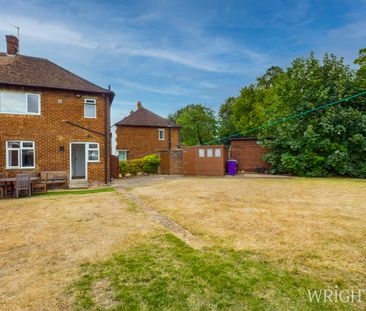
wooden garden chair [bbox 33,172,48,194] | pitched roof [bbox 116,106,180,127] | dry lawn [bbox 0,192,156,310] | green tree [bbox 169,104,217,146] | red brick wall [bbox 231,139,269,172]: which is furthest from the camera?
green tree [bbox 169,104,217,146]

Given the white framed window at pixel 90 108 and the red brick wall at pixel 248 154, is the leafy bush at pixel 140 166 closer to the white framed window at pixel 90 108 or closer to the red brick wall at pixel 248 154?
the white framed window at pixel 90 108

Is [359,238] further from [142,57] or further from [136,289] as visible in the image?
[142,57]

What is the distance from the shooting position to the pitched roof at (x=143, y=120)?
2283cm

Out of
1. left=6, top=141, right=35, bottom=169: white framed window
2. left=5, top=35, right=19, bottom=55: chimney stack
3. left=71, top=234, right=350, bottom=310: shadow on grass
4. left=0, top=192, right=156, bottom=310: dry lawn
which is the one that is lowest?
left=0, top=192, right=156, bottom=310: dry lawn

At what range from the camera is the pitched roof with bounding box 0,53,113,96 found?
11.1 metres

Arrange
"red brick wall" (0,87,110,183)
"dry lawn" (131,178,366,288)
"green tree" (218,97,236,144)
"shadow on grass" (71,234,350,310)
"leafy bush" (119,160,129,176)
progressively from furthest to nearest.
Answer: "green tree" (218,97,236,144)
"leafy bush" (119,160,129,176)
"red brick wall" (0,87,110,183)
"dry lawn" (131,178,366,288)
"shadow on grass" (71,234,350,310)

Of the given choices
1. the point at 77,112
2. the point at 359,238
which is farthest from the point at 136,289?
the point at 77,112

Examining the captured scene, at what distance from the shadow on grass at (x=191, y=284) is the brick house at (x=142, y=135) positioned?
19.9 m

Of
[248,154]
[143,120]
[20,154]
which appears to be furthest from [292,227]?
[143,120]

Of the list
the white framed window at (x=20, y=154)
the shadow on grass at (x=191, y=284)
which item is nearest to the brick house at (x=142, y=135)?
the white framed window at (x=20, y=154)

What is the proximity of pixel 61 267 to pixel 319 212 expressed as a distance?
19.5 ft

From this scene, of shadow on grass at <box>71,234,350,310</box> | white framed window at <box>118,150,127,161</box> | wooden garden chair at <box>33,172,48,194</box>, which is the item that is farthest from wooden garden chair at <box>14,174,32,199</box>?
white framed window at <box>118,150,127,161</box>

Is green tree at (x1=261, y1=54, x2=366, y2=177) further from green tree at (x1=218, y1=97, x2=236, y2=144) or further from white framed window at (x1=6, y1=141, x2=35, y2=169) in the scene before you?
green tree at (x1=218, y1=97, x2=236, y2=144)

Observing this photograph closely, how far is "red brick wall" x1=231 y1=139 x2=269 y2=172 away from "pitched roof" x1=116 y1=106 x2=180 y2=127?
9189mm
